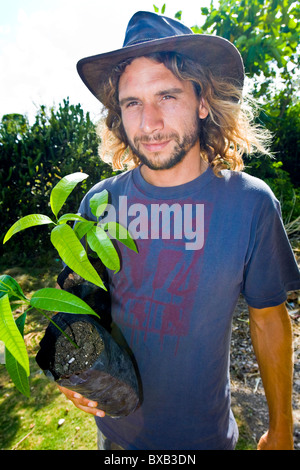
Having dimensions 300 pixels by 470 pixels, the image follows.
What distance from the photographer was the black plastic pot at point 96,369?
0.99m

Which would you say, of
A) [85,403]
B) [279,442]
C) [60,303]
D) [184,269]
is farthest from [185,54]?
[279,442]

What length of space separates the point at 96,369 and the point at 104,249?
0.43 metres

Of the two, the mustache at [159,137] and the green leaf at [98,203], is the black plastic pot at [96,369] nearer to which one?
the green leaf at [98,203]

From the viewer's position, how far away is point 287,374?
4.35 ft

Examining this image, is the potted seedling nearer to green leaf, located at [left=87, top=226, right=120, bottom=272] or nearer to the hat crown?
green leaf, located at [left=87, top=226, right=120, bottom=272]

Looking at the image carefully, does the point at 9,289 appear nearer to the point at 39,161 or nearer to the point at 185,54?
Answer: the point at 185,54

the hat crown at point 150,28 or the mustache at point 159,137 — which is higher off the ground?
the hat crown at point 150,28

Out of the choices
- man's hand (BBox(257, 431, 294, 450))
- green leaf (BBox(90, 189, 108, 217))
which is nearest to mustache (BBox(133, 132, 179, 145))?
green leaf (BBox(90, 189, 108, 217))

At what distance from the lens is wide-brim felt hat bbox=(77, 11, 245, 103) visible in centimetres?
135

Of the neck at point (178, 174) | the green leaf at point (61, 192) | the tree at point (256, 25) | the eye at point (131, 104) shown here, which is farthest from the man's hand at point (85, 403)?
the tree at point (256, 25)

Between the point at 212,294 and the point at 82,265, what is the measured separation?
0.69 meters

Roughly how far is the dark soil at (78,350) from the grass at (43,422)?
1.44 metres

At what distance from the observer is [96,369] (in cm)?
97

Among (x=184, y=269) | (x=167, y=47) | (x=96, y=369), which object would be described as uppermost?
(x=167, y=47)
